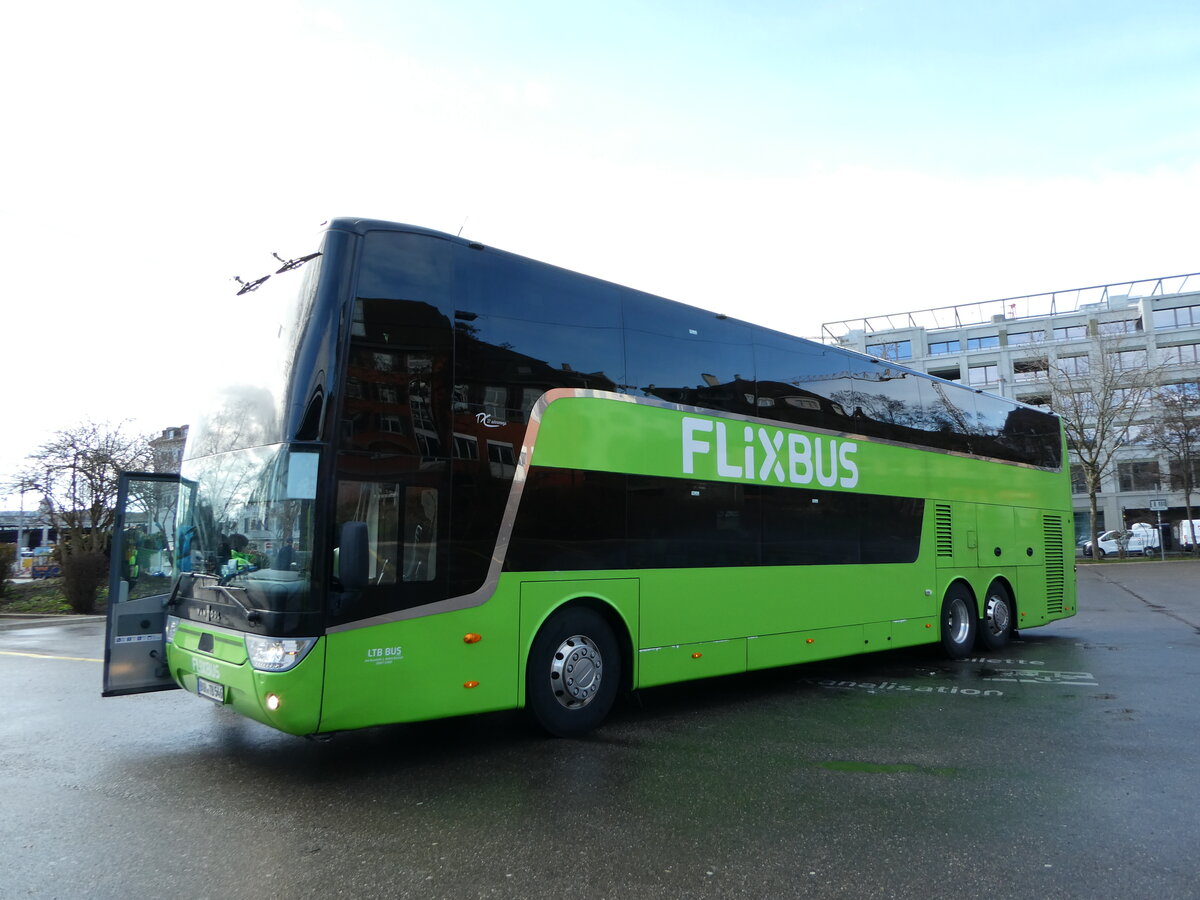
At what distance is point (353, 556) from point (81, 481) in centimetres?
2492

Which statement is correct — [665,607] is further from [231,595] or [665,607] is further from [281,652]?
[231,595]

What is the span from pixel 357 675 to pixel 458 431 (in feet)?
6.14

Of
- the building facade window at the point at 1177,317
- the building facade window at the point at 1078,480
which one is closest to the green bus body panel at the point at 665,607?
the building facade window at the point at 1078,480

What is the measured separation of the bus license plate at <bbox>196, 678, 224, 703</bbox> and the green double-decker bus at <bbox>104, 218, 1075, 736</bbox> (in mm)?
22

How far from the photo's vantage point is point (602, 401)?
7.41 meters

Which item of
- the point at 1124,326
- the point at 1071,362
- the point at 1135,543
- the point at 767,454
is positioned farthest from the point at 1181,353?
the point at 767,454

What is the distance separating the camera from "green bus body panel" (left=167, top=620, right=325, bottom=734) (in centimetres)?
535

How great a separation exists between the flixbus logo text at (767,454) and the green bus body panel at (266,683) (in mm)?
3989

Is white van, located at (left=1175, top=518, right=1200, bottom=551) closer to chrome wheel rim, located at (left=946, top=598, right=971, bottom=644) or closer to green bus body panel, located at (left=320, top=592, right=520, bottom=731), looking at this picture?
chrome wheel rim, located at (left=946, top=598, right=971, bottom=644)

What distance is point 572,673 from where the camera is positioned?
692cm

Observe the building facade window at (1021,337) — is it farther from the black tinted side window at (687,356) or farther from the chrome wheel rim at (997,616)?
the black tinted side window at (687,356)

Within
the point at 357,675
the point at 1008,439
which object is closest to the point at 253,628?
the point at 357,675

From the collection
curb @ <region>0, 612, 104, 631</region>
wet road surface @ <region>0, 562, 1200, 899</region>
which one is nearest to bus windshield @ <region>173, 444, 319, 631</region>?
wet road surface @ <region>0, 562, 1200, 899</region>

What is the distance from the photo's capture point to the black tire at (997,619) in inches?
497
